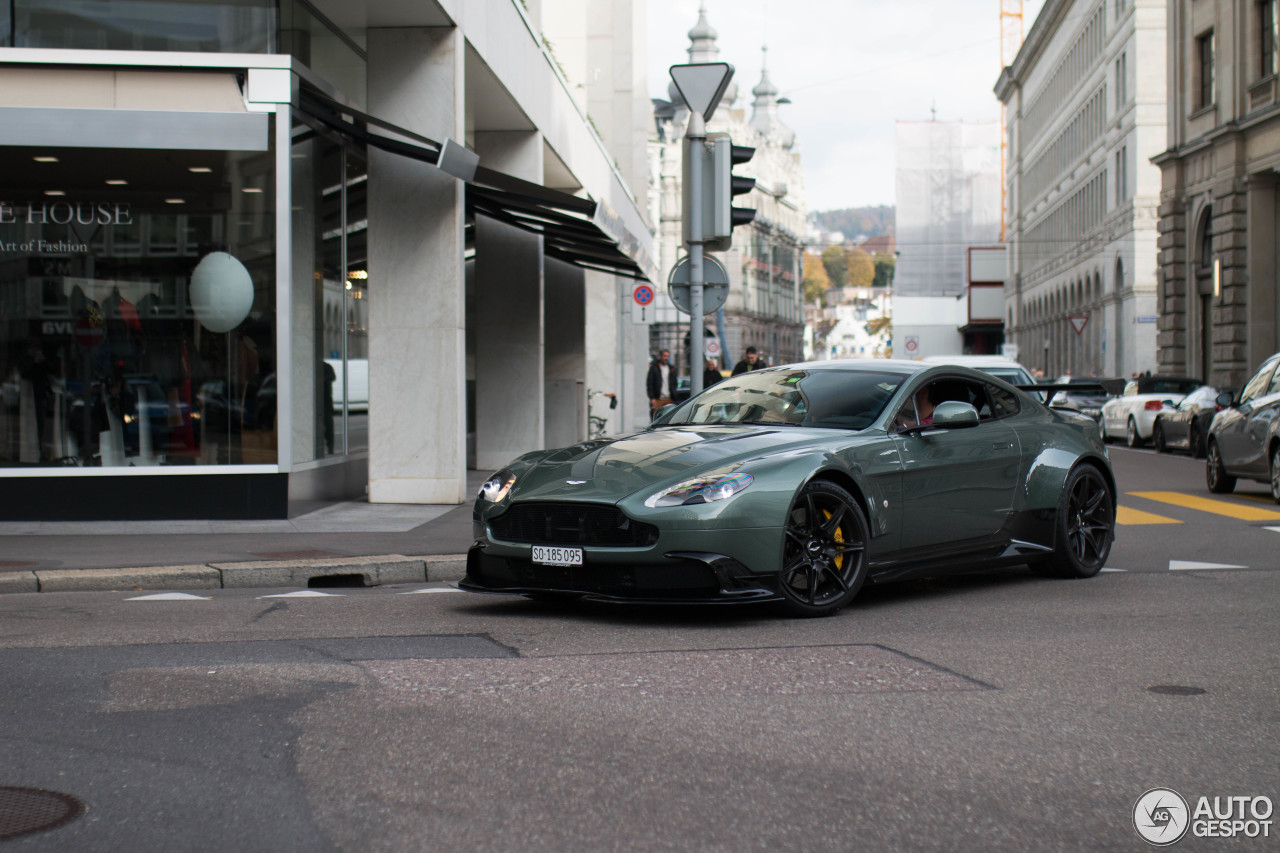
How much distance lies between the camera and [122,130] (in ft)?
38.7

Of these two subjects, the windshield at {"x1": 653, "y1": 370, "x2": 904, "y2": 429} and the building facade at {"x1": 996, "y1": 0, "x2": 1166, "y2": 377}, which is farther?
the building facade at {"x1": 996, "y1": 0, "x2": 1166, "y2": 377}

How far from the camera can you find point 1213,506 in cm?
1441

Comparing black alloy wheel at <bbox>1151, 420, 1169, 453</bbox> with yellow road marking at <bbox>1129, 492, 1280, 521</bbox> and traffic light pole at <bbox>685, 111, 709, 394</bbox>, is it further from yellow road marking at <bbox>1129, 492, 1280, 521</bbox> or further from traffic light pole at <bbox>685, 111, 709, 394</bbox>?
traffic light pole at <bbox>685, 111, 709, 394</bbox>

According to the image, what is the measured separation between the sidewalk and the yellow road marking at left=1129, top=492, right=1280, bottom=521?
739cm

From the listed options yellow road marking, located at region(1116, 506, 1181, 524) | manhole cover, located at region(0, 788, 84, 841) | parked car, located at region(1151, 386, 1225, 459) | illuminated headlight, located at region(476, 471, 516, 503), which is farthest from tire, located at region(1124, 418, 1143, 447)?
manhole cover, located at region(0, 788, 84, 841)

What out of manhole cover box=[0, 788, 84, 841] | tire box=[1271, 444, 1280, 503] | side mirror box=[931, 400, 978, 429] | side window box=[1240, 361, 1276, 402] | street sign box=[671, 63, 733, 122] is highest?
street sign box=[671, 63, 733, 122]

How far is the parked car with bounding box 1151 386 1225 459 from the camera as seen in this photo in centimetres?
2284

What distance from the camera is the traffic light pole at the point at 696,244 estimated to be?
13.0 metres

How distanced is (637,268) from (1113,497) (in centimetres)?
1737

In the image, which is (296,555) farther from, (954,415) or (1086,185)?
(1086,185)

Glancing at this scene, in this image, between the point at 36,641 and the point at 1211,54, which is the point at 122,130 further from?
the point at 1211,54

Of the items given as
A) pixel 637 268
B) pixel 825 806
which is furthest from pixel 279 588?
pixel 637 268

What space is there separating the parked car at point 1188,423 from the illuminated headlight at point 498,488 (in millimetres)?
16494

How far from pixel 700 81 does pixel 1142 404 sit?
19.7 m
